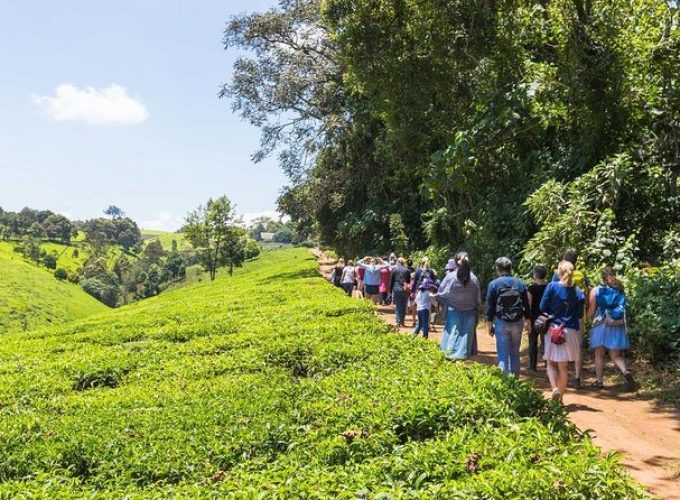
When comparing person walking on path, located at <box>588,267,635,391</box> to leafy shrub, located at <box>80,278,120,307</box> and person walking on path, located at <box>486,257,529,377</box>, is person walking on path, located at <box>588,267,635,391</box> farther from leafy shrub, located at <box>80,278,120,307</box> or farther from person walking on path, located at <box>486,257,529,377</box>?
leafy shrub, located at <box>80,278,120,307</box>

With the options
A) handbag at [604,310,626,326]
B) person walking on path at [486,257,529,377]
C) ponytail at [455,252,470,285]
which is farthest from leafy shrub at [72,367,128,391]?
handbag at [604,310,626,326]

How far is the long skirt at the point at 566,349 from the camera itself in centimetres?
681

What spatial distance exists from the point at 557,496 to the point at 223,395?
12.5ft

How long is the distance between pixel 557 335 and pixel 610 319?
1.56 m

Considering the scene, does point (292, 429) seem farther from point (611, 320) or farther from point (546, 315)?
point (611, 320)

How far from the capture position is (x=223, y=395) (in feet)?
20.2

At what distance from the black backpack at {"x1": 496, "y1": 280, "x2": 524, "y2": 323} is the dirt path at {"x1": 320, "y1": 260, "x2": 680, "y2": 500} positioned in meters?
1.32

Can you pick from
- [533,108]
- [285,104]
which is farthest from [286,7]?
[533,108]

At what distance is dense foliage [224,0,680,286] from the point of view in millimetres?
10984

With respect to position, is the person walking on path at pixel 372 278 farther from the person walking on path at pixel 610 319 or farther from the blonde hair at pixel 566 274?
the blonde hair at pixel 566 274

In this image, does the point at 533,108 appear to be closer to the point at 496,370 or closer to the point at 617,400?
the point at 617,400

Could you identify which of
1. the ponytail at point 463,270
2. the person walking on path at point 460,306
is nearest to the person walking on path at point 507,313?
the ponytail at point 463,270

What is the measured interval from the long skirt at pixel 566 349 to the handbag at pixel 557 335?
46 mm

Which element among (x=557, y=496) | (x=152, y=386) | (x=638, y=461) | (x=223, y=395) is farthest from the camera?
(x=152, y=386)
